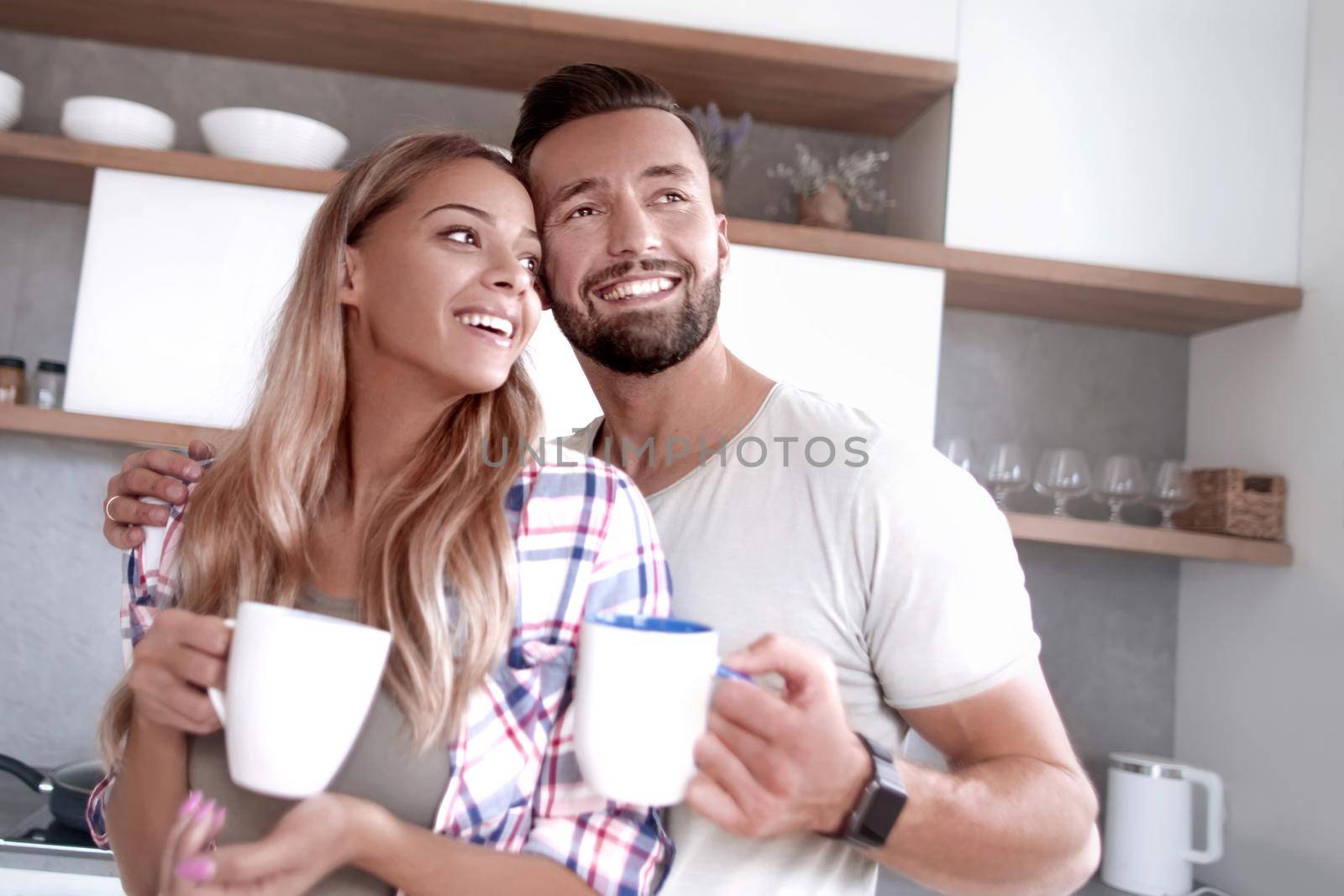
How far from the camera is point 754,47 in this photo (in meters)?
1.87

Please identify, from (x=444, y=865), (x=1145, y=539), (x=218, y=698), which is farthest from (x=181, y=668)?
(x=1145, y=539)

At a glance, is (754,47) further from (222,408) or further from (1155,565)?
(1155,565)

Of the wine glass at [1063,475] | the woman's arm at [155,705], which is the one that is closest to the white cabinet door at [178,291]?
the woman's arm at [155,705]

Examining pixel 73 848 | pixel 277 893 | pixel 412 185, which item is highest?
pixel 412 185

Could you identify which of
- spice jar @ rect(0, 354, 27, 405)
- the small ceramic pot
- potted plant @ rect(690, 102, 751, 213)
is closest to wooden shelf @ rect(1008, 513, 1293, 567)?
the small ceramic pot

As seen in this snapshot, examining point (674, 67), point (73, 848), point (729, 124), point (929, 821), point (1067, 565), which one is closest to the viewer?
point (929, 821)

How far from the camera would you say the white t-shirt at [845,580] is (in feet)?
3.19

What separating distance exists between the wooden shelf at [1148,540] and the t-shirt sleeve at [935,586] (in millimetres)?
899

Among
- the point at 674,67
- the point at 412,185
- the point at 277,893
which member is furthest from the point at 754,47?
the point at 277,893

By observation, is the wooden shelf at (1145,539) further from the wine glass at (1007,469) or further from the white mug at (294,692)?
the white mug at (294,692)

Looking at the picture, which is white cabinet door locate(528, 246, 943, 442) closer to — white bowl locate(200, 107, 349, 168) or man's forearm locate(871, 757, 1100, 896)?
white bowl locate(200, 107, 349, 168)

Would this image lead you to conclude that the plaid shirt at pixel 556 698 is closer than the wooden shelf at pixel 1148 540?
Yes

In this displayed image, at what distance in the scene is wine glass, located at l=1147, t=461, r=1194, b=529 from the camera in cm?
204

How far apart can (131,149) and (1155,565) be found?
2168 mm
